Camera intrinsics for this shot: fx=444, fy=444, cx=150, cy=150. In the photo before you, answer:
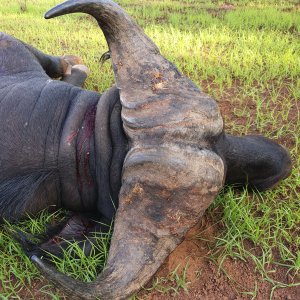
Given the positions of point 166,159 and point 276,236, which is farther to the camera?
point 276,236

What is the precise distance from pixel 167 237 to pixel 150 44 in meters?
0.81

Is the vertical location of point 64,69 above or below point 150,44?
below

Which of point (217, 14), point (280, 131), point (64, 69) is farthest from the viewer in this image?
point (217, 14)

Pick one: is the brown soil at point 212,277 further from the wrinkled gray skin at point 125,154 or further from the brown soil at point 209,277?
the wrinkled gray skin at point 125,154

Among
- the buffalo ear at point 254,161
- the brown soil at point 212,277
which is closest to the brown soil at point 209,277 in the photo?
the brown soil at point 212,277

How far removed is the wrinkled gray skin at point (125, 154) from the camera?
1.58m

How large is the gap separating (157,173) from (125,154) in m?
0.22

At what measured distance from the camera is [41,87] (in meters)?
2.15

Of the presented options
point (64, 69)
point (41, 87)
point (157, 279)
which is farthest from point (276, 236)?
point (64, 69)

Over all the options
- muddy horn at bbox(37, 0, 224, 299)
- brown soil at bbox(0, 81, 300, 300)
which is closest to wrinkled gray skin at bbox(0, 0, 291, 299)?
muddy horn at bbox(37, 0, 224, 299)

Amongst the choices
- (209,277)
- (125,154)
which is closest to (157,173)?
(125,154)

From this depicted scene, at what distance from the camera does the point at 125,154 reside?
175 cm

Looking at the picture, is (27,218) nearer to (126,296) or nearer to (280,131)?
(126,296)

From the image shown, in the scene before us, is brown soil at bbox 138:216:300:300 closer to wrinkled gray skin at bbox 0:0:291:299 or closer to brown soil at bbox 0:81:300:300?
brown soil at bbox 0:81:300:300
